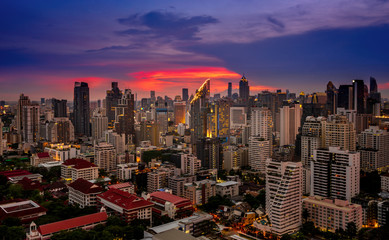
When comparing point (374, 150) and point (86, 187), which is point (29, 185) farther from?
point (374, 150)

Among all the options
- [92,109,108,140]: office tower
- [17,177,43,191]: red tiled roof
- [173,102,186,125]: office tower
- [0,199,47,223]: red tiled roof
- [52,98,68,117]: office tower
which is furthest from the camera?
[173,102,186,125]: office tower

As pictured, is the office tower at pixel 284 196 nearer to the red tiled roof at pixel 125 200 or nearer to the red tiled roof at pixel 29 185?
the red tiled roof at pixel 125 200

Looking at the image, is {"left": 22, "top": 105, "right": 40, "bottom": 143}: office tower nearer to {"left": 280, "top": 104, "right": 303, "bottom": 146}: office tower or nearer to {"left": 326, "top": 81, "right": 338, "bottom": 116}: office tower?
{"left": 280, "top": 104, "right": 303, "bottom": 146}: office tower

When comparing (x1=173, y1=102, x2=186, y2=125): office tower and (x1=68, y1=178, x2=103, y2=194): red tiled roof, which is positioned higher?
(x1=173, y1=102, x2=186, y2=125): office tower

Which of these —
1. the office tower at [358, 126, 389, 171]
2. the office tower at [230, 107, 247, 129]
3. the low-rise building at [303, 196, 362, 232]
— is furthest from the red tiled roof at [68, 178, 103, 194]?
the office tower at [230, 107, 247, 129]

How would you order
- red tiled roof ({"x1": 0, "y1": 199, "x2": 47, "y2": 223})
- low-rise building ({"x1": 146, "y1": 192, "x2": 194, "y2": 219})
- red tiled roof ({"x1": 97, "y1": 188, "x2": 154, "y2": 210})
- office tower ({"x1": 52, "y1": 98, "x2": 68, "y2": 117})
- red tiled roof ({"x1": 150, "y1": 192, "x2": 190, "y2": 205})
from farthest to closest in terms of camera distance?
office tower ({"x1": 52, "y1": 98, "x2": 68, "y2": 117}) → red tiled roof ({"x1": 150, "y1": 192, "x2": 190, "y2": 205}) → low-rise building ({"x1": 146, "y1": 192, "x2": 194, "y2": 219}) → red tiled roof ({"x1": 97, "y1": 188, "x2": 154, "y2": 210}) → red tiled roof ({"x1": 0, "y1": 199, "x2": 47, "y2": 223})

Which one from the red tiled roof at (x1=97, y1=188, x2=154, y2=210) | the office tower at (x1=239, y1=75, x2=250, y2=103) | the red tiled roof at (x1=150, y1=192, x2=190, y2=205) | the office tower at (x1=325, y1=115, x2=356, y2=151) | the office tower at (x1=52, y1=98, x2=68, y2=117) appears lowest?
the red tiled roof at (x1=150, y1=192, x2=190, y2=205)

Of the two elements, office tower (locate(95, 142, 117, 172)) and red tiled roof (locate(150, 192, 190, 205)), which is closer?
red tiled roof (locate(150, 192, 190, 205))
